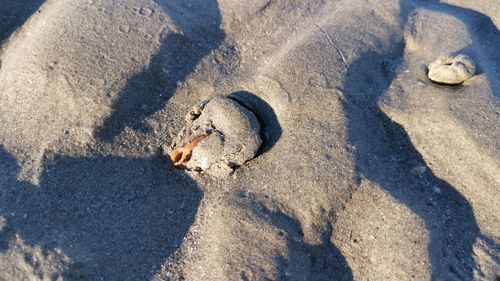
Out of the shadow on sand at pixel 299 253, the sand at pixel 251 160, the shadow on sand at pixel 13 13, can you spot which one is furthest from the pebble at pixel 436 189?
the shadow on sand at pixel 13 13

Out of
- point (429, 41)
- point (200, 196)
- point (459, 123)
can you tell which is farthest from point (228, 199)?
point (429, 41)

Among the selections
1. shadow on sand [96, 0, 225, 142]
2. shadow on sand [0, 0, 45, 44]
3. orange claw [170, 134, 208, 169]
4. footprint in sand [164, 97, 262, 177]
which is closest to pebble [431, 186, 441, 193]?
footprint in sand [164, 97, 262, 177]

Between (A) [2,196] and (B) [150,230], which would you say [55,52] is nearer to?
(A) [2,196]

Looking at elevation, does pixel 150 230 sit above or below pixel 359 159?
below

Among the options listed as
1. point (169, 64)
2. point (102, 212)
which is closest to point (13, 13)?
point (169, 64)

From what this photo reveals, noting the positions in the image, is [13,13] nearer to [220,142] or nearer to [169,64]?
[169,64]
